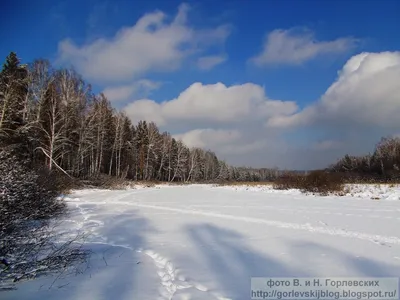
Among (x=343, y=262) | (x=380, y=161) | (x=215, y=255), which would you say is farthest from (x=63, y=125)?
(x=380, y=161)

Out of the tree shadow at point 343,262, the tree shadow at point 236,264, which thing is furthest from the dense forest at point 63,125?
the tree shadow at point 343,262

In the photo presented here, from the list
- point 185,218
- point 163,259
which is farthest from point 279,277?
point 185,218

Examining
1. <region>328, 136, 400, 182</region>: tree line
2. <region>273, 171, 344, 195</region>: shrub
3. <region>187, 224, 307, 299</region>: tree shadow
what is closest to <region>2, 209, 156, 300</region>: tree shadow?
<region>187, 224, 307, 299</region>: tree shadow

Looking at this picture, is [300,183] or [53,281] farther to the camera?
[300,183]

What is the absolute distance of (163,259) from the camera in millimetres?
5340

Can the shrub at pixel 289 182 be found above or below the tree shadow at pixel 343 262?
above

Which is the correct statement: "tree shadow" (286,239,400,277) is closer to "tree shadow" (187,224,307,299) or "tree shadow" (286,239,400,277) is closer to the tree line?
"tree shadow" (187,224,307,299)

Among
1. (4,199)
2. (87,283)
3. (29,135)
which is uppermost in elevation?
(29,135)

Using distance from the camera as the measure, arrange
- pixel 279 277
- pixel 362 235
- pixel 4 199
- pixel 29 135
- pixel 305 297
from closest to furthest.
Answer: pixel 305 297 < pixel 4 199 < pixel 279 277 < pixel 362 235 < pixel 29 135

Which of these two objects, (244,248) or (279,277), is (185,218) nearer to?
(244,248)

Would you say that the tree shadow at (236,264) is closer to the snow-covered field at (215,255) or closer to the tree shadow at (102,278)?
the snow-covered field at (215,255)

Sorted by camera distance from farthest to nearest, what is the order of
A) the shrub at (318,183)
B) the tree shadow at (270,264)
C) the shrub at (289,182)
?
1. the shrub at (289,182)
2. the shrub at (318,183)
3. the tree shadow at (270,264)

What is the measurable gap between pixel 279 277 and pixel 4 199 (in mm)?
3950

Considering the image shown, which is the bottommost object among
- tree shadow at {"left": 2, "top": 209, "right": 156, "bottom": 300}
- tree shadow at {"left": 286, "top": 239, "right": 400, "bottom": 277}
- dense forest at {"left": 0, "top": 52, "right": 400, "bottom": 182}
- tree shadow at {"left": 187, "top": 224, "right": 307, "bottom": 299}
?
tree shadow at {"left": 2, "top": 209, "right": 156, "bottom": 300}
